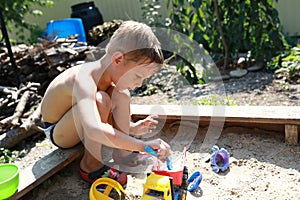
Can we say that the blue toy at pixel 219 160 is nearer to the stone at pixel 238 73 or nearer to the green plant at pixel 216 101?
the green plant at pixel 216 101

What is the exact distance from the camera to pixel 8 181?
4.12 feet

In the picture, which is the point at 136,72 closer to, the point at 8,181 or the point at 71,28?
the point at 8,181

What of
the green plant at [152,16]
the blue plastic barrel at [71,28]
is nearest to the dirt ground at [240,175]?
the green plant at [152,16]

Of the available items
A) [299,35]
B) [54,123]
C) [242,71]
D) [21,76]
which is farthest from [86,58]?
[299,35]

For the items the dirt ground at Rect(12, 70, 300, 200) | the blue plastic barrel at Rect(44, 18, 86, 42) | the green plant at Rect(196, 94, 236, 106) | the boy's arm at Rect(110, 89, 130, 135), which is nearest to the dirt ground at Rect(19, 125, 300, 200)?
the dirt ground at Rect(12, 70, 300, 200)

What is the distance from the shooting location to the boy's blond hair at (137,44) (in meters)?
1.29

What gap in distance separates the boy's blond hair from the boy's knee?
0.18 metres

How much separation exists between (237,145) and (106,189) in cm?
71

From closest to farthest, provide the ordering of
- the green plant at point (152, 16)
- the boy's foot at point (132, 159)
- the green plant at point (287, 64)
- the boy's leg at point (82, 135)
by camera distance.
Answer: the boy's leg at point (82, 135) < the boy's foot at point (132, 159) < the green plant at point (287, 64) < the green plant at point (152, 16)

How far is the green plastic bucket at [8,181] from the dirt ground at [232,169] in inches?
→ 6.4

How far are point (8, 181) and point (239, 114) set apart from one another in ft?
3.53

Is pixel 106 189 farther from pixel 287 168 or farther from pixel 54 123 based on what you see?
pixel 287 168

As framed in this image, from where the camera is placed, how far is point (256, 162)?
1584 millimetres

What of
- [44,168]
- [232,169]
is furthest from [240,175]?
[44,168]
